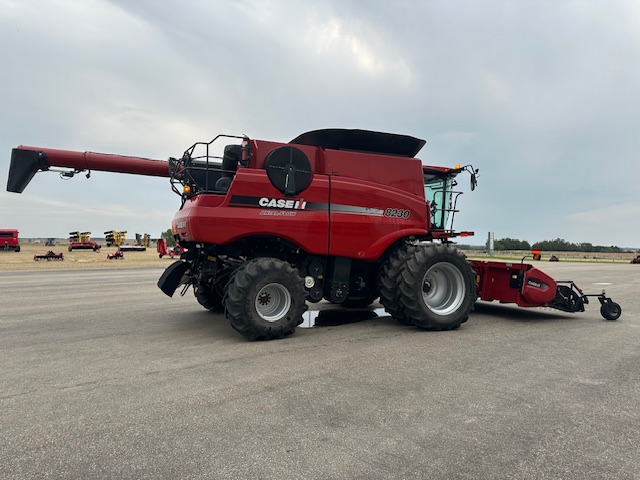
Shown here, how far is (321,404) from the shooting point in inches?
140

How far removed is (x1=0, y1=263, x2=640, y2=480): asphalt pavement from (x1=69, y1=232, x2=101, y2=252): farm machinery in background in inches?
2104

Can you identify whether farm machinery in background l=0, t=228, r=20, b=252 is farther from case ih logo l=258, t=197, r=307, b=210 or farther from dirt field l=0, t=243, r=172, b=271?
case ih logo l=258, t=197, r=307, b=210

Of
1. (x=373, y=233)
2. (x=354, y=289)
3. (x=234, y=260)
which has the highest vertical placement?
(x=373, y=233)

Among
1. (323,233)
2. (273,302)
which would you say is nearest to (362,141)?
A: (323,233)

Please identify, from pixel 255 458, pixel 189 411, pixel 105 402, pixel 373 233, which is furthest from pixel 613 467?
pixel 373 233

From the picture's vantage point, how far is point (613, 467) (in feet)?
8.66

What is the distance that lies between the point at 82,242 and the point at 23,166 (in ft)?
184

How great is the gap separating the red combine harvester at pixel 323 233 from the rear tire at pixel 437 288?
2 cm

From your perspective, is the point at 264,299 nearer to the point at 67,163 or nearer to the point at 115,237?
the point at 67,163

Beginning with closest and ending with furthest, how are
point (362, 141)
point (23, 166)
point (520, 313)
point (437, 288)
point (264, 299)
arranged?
point (264, 299) < point (362, 141) < point (437, 288) < point (23, 166) < point (520, 313)

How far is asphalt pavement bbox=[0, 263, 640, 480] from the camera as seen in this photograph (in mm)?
2643

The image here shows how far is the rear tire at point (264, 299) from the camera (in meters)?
5.46

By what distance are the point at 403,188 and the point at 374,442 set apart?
4.78 meters

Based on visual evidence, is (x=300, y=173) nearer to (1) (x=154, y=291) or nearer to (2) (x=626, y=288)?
(1) (x=154, y=291)
